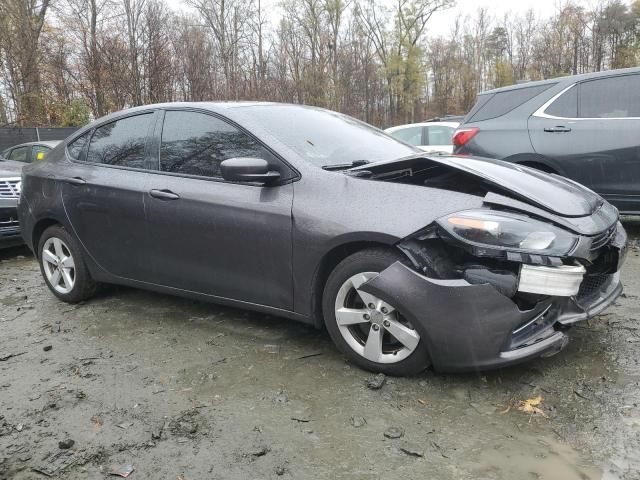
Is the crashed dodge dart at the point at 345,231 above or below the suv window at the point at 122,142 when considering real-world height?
below

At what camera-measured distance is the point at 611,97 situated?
533 centimetres

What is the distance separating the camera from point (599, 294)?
2748mm

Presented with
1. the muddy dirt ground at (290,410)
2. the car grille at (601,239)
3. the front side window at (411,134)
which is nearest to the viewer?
the muddy dirt ground at (290,410)

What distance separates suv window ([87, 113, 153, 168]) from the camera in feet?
12.2

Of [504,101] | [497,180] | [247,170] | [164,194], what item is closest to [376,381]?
[497,180]

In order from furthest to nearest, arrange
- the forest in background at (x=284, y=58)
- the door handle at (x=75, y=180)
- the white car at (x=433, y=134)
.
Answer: the forest in background at (x=284, y=58)
the white car at (x=433, y=134)
the door handle at (x=75, y=180)

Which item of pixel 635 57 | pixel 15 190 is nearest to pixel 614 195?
pixel 15 190

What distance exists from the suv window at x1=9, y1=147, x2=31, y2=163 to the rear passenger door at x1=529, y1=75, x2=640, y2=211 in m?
9.26

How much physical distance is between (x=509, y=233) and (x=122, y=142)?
2861 millimetres

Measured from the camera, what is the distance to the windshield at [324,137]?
10.4 ft

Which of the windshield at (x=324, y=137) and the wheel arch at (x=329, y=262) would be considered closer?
the wheel arch at (x=329, y=262)

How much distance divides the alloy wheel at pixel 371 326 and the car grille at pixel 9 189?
5.22 metres

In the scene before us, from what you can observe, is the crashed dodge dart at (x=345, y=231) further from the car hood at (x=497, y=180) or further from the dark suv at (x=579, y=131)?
the dark suv at (x=579, y=131)

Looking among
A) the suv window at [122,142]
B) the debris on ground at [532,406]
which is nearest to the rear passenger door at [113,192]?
the suv window at [122,142]
